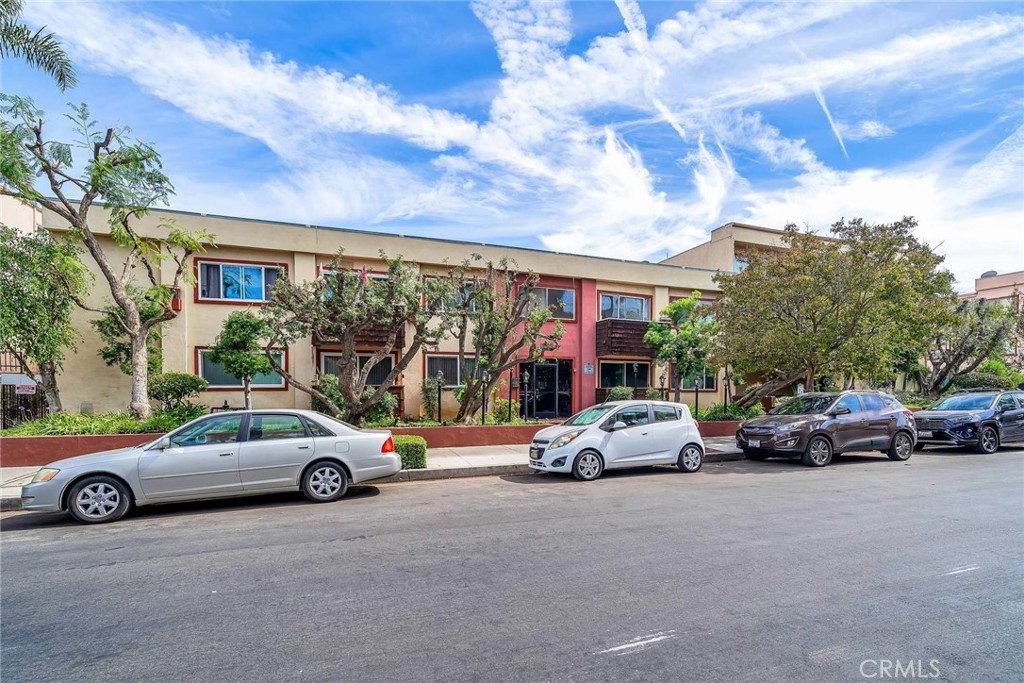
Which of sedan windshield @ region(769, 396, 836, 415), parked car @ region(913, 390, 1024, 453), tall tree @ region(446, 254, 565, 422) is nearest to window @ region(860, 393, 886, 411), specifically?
sedan windshield @ region(769, 396, 836, 415)

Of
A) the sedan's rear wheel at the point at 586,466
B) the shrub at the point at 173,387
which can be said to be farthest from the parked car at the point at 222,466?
the shrub at the point at 173,387

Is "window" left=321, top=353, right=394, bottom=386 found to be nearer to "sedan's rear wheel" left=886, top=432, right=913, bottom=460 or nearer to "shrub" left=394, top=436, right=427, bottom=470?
"shrub" left=394, top=436, right=427, bottom=470

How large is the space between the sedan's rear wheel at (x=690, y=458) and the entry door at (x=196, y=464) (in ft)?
27.5

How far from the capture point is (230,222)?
16156 millimetres

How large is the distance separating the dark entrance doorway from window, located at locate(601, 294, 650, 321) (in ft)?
9.35

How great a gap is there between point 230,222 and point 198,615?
14.7m

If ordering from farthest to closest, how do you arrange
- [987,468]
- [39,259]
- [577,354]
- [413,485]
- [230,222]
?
1. [577,354]
2. [230,222]
3. [39,259]
4. [987,468]
5. [413,485]

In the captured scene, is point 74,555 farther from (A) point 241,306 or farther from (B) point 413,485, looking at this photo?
(A) point 241,306

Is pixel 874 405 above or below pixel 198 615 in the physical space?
above

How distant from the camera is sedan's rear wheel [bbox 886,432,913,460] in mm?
12750

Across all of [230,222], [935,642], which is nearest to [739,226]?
[230,222]

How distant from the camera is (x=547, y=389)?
20.3 meters

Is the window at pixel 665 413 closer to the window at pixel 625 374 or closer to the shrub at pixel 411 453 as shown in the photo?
the shrub at pixel 411 453

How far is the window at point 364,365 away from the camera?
17.4 meters
